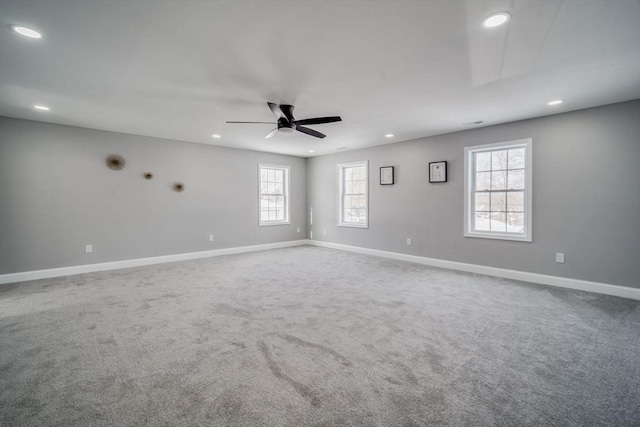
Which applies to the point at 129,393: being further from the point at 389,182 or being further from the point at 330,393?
the point at 389,182

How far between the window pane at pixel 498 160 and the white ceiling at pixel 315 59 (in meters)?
0.66

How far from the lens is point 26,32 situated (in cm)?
218

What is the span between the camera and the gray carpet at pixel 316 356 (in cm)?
168

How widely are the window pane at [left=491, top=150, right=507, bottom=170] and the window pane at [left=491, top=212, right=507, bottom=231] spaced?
30.7 inches

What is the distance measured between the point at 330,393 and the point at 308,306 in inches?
60.5

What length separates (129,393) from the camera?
6.02 ft

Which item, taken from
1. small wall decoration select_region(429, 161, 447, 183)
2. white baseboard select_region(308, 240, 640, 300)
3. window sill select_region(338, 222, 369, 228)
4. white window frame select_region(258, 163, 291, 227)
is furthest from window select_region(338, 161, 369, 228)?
small wall decoration select_region(429, 161, 447, 183)

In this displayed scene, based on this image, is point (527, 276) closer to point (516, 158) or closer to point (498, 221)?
point (498, 221)

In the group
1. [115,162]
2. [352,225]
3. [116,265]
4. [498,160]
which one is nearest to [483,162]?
[498,160]

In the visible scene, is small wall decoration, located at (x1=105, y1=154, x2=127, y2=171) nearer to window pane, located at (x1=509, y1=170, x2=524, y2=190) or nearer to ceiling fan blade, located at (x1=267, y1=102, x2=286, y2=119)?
ceiling fan blade, located at (x1=267, y1=102, x2=286, y2=119)

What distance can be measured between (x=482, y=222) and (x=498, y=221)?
25 cm

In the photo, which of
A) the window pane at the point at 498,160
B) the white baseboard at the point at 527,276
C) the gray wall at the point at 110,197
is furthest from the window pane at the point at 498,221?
the gray wall at the point at 110,197

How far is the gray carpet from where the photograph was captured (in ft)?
5.50

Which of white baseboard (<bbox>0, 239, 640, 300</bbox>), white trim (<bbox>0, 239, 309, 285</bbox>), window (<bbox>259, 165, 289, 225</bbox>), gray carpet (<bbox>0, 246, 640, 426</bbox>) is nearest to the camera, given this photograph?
gray carpet (<bbox>0, 246, 640, 426</bbox>)
